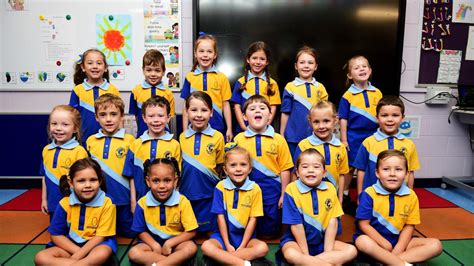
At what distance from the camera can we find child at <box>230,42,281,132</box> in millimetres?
2828

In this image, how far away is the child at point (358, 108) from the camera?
9.20ft

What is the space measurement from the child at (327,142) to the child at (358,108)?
1.38ft

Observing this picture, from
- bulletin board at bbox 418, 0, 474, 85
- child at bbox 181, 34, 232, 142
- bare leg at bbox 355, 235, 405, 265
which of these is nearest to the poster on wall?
child at bbox 181, 34, 232, 142

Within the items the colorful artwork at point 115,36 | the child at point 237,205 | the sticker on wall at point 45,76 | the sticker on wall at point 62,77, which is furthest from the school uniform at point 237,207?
the sticker on wall at point 45,76

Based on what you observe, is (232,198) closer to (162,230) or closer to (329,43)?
(162,230)

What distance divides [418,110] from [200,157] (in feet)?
7.50

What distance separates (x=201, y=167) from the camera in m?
2.40

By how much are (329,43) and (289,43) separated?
0.35 metres

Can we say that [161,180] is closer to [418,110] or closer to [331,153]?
[331,153]

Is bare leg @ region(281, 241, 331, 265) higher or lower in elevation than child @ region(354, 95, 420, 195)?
lower

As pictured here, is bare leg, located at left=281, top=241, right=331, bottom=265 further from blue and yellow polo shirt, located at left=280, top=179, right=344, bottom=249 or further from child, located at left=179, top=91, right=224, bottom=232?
child, located at left=179, top=91, right=224, bottom=232

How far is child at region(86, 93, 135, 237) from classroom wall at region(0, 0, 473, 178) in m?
1.04

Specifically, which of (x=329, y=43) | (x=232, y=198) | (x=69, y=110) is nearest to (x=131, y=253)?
(x=232, y=198)

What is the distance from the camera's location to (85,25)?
332cm
